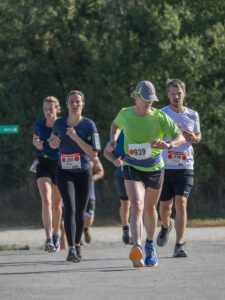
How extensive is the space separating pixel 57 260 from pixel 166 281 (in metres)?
2.25

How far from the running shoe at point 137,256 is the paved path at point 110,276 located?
103 mm

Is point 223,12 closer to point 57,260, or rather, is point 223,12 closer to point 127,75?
point 127,75

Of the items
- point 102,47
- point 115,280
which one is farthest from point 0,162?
point 115,280

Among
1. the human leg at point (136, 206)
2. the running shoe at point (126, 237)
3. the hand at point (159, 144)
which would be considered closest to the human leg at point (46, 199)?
the running shoe at point (126, 237)

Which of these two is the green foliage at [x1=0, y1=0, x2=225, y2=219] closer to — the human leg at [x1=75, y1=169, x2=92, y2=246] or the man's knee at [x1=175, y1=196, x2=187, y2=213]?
the man's knee at [x1=175, y1=196, x2=187, y2=213]

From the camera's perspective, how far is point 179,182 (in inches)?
388

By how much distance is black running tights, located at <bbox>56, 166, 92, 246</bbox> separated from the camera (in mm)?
9211

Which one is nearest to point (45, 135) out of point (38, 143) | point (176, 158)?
point (38, 143)

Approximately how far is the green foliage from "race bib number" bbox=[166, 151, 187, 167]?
8.65 meters

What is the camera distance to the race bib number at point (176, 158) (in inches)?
384

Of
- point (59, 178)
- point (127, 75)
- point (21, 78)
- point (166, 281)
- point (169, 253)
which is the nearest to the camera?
point (166, 281)

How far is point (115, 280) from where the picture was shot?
7.78 m

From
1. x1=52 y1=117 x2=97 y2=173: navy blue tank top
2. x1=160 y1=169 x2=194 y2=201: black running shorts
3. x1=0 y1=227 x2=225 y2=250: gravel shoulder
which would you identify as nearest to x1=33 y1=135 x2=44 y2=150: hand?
x1=52 y1=117 x2=97 y2=173: navy blue tank top

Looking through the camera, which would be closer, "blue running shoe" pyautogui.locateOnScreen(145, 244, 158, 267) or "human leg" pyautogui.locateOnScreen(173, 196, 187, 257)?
"blue running shoe" pyautogui.locateOnScreen(145, 244, 158, 267)
